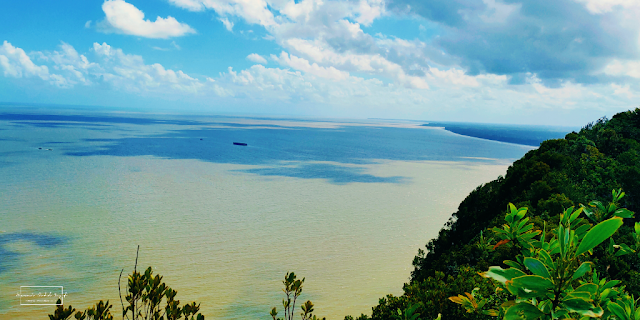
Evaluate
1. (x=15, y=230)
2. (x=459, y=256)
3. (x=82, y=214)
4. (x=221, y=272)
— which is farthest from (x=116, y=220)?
(x=459, y=256)

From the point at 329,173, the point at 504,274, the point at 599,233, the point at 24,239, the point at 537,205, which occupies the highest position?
the point at 599,233

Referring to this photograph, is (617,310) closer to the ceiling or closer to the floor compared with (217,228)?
closer to the ceiling

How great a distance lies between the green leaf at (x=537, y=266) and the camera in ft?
6.55

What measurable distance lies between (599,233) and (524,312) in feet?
2.01

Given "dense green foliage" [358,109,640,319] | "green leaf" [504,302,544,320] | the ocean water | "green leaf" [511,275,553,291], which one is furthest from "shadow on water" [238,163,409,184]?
"green leaf" [511,275,553,291]

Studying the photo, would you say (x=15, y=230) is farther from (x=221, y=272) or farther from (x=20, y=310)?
(x=221, y=272)

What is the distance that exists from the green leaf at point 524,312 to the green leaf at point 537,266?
0.19 metres

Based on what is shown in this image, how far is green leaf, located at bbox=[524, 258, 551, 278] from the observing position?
2.00 meters

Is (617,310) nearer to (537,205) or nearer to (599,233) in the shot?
(599,233)

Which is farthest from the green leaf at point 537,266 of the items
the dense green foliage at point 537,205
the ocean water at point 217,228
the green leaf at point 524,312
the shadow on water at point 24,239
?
the shadow on water at point 24,239

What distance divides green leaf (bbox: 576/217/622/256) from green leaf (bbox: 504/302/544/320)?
0.39m

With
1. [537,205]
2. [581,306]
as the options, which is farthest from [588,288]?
[537,205]

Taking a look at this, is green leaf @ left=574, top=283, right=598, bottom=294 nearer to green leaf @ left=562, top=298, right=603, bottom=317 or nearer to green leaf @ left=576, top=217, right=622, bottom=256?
green leaf @ left=562, top=298, right=603, bottom=317

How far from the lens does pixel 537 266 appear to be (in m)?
2.03
